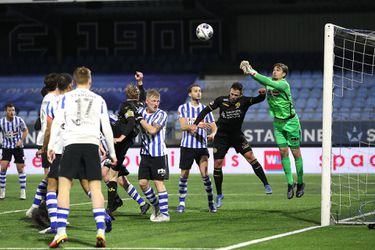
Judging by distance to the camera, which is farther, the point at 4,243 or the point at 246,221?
the point at 246,221

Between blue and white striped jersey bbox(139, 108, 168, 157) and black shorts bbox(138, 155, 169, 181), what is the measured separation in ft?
0.25

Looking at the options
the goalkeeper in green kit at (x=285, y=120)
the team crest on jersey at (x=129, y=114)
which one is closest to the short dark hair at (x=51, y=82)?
the team crest on jersey at (x=129, y=114)

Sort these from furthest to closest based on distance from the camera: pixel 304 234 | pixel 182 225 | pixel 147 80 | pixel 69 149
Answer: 1. pixel 147 80
2. pixel 182 225
3. pixel 304 234
4. pixel 69 149

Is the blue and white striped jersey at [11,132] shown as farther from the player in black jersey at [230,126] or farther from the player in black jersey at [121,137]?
the player in black jersey at [121,137]

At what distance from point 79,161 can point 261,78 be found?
414cm

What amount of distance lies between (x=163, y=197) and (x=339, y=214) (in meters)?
2.87

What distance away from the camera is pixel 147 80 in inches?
1453

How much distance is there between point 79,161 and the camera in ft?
32.2

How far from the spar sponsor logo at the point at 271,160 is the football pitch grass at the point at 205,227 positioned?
1016 cm

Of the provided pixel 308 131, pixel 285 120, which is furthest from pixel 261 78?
pixel 308 131

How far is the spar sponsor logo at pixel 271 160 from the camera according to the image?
2845 centimetres

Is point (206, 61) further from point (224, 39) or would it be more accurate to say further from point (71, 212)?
point (71, 212)

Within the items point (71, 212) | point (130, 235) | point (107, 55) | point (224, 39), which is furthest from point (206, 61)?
point (130, 235)

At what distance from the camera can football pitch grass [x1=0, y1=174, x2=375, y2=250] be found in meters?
10.1
